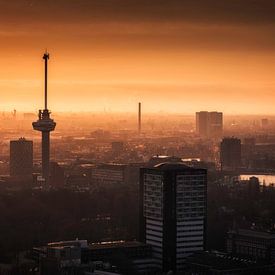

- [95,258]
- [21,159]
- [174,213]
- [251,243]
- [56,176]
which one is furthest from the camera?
[21,159]

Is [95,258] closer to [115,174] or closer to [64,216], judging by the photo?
[64,216]

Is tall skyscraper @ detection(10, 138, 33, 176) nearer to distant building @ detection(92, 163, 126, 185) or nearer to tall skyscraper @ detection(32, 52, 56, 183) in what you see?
tall skyscraper @ detection(32, 52, 56, 183)

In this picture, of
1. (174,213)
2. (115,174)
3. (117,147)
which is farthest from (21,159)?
(174,213)

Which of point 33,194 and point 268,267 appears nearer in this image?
point 268,267

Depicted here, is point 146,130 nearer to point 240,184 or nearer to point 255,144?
point 255,144

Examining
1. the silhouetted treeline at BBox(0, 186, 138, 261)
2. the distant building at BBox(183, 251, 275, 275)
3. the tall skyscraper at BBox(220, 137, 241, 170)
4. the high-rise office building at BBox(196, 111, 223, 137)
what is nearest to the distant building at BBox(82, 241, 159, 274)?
the distant building at BBox(183, 251, 275, 275)

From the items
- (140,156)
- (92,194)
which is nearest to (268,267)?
(92,194)
